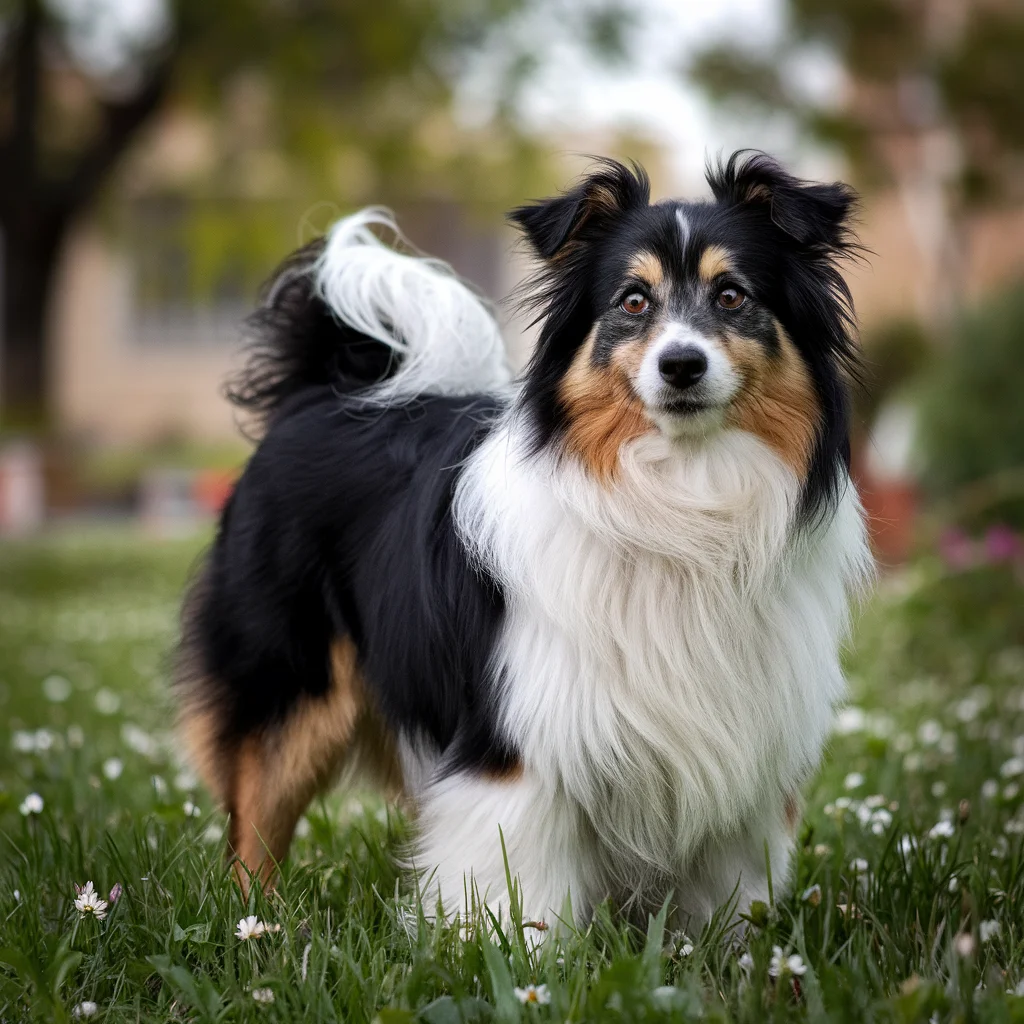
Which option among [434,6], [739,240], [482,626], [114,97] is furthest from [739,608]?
[114,97]

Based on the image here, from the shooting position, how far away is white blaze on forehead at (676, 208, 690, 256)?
3318 mm

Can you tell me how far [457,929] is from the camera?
3053 millimetres

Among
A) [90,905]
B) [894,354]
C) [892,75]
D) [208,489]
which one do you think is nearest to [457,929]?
[90,905]

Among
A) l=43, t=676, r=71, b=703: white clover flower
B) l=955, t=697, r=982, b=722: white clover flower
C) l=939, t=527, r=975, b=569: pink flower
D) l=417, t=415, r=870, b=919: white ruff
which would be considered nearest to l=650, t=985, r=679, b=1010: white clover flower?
l=417, t=415, r=870, b=919: white ruff

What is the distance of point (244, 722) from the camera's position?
4.08 meters

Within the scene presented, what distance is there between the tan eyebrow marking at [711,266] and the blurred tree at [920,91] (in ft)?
41.6

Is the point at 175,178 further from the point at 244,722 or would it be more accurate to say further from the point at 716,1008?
the point at 716,1008

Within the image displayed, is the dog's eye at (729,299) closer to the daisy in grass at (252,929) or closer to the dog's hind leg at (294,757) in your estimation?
the dog's hind leg at (294,757)

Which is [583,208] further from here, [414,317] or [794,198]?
[414,317]

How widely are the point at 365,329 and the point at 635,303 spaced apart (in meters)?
1.14

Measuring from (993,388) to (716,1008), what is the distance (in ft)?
28.3

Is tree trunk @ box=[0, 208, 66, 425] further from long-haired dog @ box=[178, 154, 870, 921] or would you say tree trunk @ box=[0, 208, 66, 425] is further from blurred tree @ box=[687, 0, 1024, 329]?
long-haired dog @ box=[178, 154, 870, 921]

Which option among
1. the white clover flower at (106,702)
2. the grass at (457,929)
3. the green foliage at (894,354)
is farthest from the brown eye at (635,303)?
the green foliage at (894,354)

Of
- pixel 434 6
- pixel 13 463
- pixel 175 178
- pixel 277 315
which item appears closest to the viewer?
pixel 277 315
